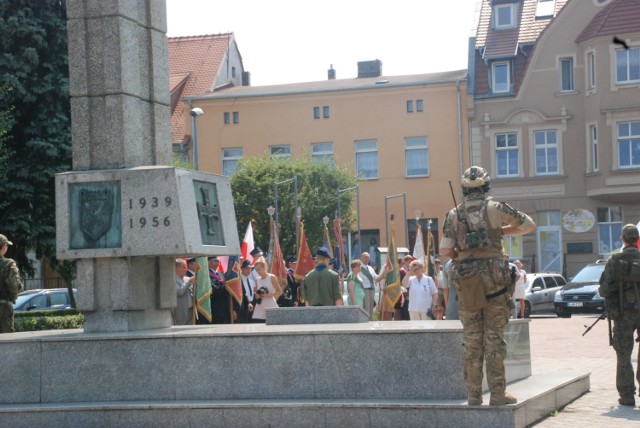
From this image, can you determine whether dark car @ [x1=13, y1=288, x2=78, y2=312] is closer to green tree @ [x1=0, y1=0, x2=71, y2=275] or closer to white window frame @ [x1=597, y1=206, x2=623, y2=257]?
green tree @ [x1=0, y1=0, x2=71, y2=275]

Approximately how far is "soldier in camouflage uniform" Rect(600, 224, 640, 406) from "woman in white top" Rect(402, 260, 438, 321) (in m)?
9.09

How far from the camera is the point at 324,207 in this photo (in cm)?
5128

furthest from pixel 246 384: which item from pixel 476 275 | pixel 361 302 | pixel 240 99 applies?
pixel 240 99

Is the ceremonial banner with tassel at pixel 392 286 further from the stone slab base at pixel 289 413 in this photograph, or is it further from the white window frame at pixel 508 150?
the white window frame at pixel 508 150

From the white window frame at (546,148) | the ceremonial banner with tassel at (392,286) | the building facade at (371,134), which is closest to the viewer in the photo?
the ceremonial banner with tassel at (392,286)

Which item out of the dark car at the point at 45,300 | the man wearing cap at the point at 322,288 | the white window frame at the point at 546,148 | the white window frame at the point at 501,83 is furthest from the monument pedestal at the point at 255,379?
the white window frame at the point at 501,83

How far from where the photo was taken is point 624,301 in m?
12.7

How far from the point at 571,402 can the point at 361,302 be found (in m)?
10.3

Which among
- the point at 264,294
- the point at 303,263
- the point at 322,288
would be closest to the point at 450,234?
the point at 322,288

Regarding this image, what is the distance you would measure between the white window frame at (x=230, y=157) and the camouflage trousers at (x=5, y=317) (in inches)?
1743

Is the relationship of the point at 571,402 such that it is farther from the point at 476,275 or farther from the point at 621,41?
the point at 621,41

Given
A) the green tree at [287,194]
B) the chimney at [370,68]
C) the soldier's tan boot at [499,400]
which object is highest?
the chimney at [370,68]

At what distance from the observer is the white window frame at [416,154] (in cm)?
5647

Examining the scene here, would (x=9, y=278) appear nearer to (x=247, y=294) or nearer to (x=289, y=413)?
(x=289, y=413)
